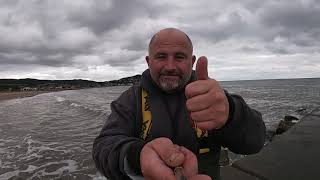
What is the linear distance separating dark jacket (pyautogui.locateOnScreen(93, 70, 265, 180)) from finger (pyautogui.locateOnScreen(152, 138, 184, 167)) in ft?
1.63

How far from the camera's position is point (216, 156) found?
262 cm

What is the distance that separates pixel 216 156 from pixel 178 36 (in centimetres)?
119

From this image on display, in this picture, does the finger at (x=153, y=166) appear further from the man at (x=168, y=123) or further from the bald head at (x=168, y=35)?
the bald head at (x=168, y=35)

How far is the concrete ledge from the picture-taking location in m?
5.30

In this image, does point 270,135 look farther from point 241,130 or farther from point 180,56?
point 241,130

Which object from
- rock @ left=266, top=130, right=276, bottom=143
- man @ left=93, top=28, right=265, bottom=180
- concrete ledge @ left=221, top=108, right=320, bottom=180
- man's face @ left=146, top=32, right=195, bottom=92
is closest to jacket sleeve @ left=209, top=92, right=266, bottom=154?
man @ left=93, top=28, right=265, bottom=180

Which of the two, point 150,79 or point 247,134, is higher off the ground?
point 150,79

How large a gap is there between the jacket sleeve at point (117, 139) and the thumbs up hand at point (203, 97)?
444 millimetres

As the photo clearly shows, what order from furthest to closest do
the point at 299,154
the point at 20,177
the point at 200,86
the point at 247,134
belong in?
the point at 20,177
the point at 299,154
the point at 247,134
the point at 200,86

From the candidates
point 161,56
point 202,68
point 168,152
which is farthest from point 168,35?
point 168,152

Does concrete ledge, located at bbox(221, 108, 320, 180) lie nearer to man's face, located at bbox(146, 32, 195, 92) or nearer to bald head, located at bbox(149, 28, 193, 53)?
man's face, located at bbox(146, 32, 195, 92)

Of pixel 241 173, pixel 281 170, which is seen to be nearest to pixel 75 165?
pixel 241 173

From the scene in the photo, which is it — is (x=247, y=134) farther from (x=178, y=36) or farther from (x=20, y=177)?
(x=20, y=177)

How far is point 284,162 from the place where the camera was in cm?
597
